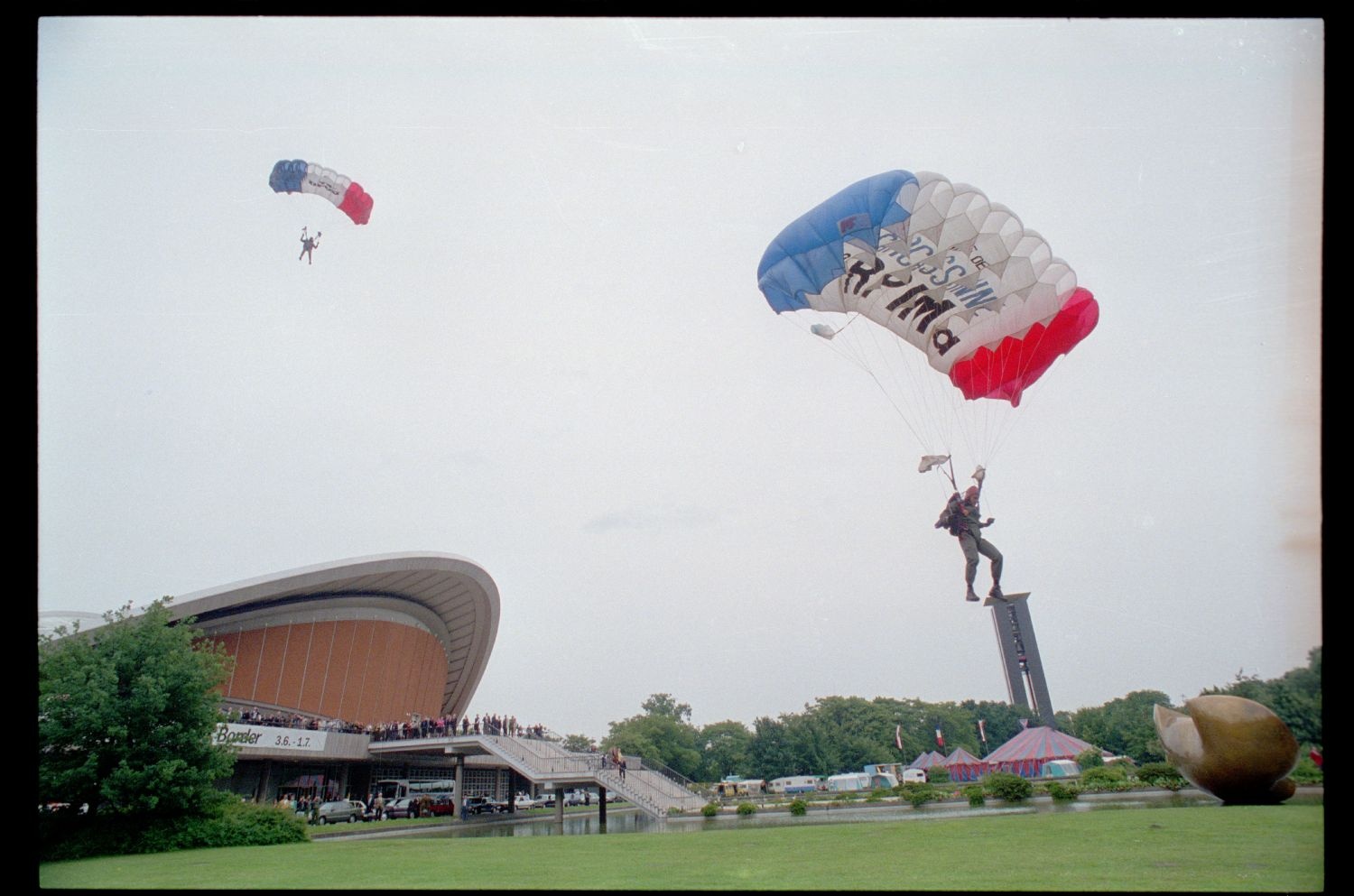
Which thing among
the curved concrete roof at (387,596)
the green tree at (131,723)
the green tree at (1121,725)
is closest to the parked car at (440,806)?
the curved concrete roof at (387,596)

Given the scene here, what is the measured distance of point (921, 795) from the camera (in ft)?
70.9

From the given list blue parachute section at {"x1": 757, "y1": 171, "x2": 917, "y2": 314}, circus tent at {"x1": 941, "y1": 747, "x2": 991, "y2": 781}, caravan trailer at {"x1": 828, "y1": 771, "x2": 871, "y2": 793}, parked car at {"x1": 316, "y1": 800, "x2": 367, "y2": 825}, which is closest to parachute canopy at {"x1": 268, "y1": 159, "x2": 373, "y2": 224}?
blue parachute section at {"x1": 757, "y1": 171, "x2": 917, "y2": 314}

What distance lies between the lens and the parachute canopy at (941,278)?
40.0 feet

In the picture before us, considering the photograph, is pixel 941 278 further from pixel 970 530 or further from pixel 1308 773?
pixel 1308 773

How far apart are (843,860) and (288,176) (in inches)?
709

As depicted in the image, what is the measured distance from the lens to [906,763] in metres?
42.5

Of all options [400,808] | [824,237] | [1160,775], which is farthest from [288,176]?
[1160,775]
